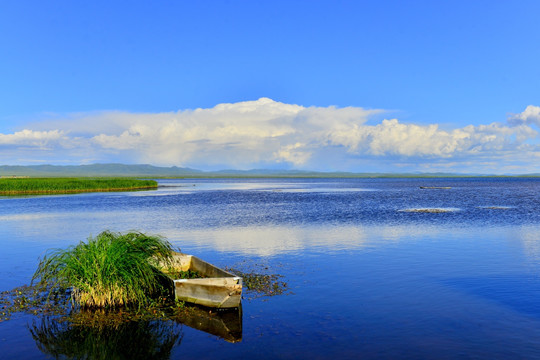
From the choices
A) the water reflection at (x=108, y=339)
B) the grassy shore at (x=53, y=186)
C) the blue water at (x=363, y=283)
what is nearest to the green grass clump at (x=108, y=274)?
the water reflection at (x=108, y=339)

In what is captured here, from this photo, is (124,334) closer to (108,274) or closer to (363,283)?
(108,274)

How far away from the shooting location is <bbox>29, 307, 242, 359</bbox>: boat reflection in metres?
13.6

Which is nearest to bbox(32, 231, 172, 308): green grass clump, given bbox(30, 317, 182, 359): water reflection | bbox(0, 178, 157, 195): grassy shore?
bbox(30, 317, 182, 359): water reflection

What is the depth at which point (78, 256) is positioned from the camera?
1797 cm

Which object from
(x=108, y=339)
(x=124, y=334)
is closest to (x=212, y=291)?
(x=124, y=334)

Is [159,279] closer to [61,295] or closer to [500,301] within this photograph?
[61,295]

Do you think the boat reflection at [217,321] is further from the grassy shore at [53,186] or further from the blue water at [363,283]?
the grassy shore at [53,186]

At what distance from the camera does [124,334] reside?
1477 cm

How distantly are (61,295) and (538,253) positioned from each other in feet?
93.1

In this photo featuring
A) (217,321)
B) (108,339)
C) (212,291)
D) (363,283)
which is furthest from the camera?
(363,283)

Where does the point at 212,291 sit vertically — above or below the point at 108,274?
below

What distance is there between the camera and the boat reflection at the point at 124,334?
44.5 ft

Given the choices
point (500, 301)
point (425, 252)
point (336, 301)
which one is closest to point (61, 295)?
point (336, 301)

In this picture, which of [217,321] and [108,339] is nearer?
[108,339]
